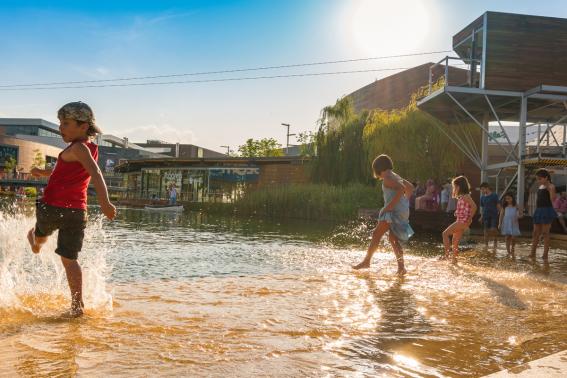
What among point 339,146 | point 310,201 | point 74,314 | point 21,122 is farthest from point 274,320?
point 21,122

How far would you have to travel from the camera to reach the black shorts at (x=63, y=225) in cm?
398

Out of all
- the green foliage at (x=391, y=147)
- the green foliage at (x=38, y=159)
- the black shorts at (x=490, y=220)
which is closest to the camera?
the black shorts at (x=490, y=220)

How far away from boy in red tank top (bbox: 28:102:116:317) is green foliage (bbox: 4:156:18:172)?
8553cm

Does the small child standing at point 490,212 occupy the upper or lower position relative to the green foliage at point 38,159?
lower

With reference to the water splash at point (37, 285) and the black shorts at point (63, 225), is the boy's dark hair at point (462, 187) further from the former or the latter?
the black shorts at point (63, 225)

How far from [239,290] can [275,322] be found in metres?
1.50

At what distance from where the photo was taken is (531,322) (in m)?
4.31

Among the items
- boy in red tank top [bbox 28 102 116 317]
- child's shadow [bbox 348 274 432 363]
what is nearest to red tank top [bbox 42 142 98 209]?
boy in red tank top [bbox 28 102 116 317]

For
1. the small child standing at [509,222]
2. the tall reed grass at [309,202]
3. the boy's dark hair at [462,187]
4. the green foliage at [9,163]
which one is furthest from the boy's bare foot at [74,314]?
the green foliage at [9,163]

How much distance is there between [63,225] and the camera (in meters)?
3.99

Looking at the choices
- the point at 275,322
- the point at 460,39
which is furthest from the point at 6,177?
the point at 275,322

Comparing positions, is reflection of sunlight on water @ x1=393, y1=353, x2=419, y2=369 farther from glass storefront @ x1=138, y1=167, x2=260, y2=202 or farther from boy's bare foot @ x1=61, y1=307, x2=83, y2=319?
glass storefront @ x1=138, y1=167, x2=260, y2=202

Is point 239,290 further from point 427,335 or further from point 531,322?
point 531,322

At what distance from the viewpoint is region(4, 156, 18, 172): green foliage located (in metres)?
82.1
